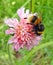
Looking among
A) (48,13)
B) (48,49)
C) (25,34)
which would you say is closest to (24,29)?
(25,34)

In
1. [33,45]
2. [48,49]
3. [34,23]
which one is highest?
[34,23]

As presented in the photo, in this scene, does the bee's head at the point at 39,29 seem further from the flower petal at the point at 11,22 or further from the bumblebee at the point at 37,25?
the flower petal at the point at 11,22

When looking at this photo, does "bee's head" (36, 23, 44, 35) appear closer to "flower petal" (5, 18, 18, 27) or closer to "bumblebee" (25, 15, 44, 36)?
"bumblebee" (25, 15, 44, 36)

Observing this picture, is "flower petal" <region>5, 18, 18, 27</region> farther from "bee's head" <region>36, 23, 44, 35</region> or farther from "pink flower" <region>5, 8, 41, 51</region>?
"bee's head" <region>36, 23, 44, 35</region>

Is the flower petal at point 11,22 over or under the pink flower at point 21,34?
over

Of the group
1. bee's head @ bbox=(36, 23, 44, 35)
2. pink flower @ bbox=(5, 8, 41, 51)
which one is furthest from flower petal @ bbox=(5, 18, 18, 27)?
bee's head @ bbox=(36, 23, 44, 35)

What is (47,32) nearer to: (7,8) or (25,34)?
(7,8)

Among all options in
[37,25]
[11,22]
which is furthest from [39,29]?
[11,22]

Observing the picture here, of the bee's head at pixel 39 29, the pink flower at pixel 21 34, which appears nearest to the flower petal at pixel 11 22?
the pink flower at pixel 21 34

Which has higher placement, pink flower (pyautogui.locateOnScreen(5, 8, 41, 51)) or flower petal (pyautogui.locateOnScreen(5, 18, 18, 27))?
flower petal (pyautogui.locateOnScreen(5, 18, 18, 27))

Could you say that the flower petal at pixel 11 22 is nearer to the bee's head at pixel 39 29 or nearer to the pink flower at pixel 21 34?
the pink flower at pixel 21 34

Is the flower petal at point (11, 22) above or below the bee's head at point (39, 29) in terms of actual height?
above
